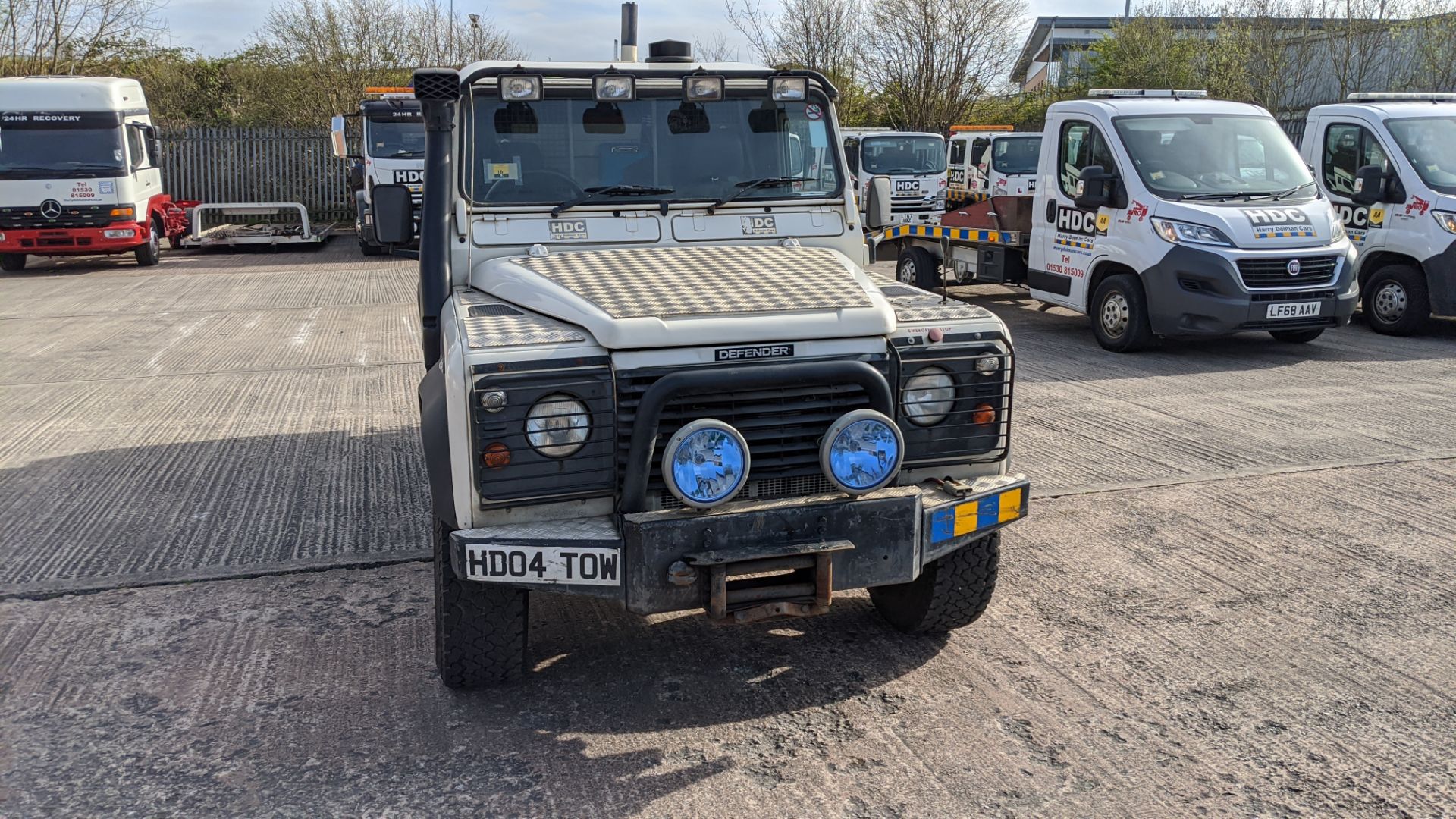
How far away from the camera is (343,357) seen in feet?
33.5

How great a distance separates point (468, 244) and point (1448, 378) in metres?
8.19

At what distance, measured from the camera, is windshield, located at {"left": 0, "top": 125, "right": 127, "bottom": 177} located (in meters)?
17.1

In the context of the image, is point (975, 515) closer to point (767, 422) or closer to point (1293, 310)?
point (767, 422)

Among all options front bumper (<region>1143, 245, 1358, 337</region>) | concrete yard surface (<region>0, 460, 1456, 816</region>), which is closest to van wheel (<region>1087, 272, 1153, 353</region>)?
front bumper (<region>1143, 245, 1358, 337</region>)

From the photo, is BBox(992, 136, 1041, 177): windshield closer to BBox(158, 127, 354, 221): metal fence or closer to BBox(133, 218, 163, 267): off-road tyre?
BBox(133, 218, 163, 267): off-road tyre

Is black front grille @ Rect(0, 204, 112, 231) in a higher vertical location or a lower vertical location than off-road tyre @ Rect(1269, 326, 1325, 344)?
higher

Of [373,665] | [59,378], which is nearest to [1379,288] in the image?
[373,665]

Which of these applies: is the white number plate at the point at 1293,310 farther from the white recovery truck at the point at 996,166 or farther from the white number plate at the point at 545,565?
the white recovery truck at the point at 996,166

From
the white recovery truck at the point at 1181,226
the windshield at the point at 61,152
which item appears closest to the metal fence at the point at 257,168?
the windshield at the point at 61,152

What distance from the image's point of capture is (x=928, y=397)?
156 inches

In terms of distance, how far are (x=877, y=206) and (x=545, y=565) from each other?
2.90 metres

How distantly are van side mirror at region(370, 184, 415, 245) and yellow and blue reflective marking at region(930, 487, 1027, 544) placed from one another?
2644 millimetres

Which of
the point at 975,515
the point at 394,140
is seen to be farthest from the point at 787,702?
the point at 394,140

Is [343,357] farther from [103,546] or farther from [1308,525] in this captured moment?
[1308,525]
